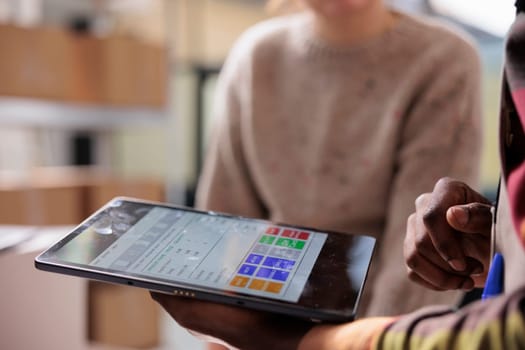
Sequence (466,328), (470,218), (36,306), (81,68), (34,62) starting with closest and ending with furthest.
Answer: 1. (466,328)
2. (470,218)
3. (36,306)
4. (34,62)
5. (81,68)

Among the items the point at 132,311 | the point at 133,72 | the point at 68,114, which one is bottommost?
the point at 132,311

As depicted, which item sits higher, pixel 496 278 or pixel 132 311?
pixel 496 278

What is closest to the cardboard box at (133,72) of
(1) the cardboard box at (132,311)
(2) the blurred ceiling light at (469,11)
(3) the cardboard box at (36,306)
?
(1) the cardboard box at (132,311)

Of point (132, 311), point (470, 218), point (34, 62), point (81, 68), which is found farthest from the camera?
point (81, 68)

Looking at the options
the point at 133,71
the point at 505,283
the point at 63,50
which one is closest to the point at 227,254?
the point at 505,283

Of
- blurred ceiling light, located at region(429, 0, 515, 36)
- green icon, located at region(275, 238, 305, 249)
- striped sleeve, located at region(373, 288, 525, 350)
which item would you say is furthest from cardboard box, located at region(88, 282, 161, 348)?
blurred ceiling light, located at region(429, 0, 515, 36)

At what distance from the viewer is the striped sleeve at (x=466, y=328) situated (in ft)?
0.74

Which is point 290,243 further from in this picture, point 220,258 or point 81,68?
point 81,68

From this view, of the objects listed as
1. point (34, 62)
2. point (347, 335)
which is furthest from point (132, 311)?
point (347, 335)

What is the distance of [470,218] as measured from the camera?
36 cm

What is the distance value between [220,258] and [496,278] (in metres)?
0.17

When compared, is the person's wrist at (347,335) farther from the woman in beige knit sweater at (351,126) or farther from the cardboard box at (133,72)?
the cardboard box at (133,72)

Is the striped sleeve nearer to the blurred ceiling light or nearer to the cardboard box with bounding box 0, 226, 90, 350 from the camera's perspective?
the cardboard box with bounding box 0, 226, 90, 350

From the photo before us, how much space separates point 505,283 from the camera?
0.27 metres
